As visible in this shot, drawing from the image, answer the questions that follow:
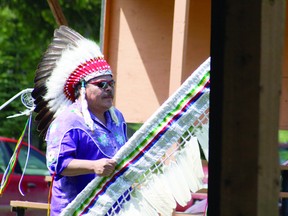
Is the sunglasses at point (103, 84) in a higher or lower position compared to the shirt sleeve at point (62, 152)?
higher

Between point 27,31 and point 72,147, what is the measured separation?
39.0ft

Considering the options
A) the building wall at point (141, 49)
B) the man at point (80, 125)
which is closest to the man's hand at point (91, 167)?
the man at point (80, 125)

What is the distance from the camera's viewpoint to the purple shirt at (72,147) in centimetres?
530

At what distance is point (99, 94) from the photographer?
550cm

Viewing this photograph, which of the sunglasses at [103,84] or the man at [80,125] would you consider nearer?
the man at [80,125]

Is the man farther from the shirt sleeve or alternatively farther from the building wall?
the building wall

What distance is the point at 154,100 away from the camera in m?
7.75

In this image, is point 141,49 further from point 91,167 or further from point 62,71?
point 91,167

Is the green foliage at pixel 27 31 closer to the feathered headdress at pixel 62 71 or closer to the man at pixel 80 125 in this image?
the feathered headdress at pixel 62 71

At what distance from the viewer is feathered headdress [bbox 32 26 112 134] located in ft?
18.7

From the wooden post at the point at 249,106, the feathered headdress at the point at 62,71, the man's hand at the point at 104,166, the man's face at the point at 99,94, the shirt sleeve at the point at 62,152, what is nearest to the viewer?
the wooden post at the point at 249,106

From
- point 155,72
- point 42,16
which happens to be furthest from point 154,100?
point 42,16

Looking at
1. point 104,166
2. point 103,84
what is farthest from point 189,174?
point 103,84

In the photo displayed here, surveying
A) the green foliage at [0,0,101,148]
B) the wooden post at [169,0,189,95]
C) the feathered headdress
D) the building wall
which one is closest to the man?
the feathered headdress
